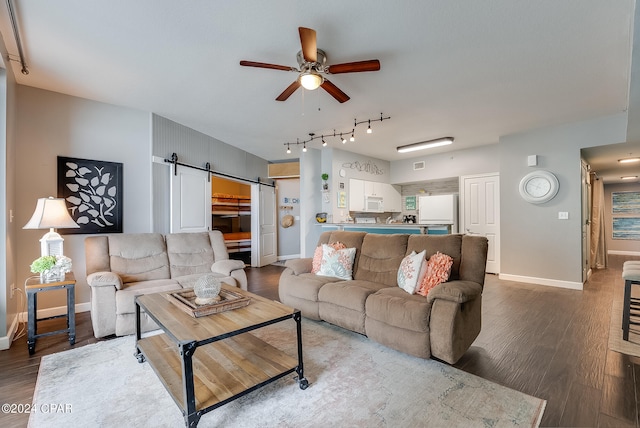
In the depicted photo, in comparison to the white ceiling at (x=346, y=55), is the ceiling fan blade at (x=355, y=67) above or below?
below

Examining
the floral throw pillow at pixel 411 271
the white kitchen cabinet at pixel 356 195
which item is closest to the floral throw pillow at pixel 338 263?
the floral throw pillow at pixel 411 271

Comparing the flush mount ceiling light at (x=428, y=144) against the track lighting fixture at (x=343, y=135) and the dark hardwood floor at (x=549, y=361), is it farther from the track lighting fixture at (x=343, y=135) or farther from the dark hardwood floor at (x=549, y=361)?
the dark hardwood floor at (x=549, y=361)

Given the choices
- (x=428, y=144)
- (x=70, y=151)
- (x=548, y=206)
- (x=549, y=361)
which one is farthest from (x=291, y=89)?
(x=548, y=206)

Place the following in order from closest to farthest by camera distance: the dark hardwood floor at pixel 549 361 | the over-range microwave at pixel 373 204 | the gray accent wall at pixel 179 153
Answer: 1. the dark hardwood floor at pixel 549 361
2. the gray accent wall at pixel 179 153
3. the over-range microwave at pixel 373 204

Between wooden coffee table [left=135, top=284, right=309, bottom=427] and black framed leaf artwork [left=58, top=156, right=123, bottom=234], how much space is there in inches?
77.8

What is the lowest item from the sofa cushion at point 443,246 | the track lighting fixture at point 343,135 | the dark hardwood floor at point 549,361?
the dark hardwood floor at point 549,361

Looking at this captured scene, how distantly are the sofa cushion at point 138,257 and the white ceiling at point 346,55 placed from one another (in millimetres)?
1779

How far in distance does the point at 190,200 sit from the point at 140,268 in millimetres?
1621

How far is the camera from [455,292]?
6.96 feet

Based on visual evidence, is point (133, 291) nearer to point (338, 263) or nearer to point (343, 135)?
point (338, 263)

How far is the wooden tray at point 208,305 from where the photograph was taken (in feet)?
6.41

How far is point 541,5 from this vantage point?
204cm

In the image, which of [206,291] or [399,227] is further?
[399,227]

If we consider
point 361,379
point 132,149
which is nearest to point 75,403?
point 361,379
